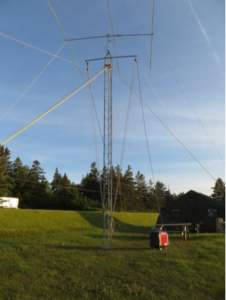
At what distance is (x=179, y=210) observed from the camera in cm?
2019

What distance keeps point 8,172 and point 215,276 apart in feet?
176

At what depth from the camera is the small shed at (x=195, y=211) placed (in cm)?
1883

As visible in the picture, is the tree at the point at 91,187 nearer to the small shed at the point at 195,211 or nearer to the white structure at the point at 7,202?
the white structure at the point at 7,202

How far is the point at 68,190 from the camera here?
53781 mm

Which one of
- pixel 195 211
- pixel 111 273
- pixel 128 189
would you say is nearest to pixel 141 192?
pixel 128 189

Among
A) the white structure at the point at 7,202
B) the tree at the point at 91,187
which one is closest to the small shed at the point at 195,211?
the white structure at the point at 7,202

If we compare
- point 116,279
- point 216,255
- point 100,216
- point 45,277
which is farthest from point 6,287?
point 100,216

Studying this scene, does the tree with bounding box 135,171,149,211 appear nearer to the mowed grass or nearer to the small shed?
the small shed

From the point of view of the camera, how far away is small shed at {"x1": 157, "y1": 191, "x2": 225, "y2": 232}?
61.8ft

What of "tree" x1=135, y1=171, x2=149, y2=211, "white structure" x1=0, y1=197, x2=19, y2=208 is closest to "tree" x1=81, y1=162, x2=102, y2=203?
"tree" x1=135, y1=171, x2=149, y2=211

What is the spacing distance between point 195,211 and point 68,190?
125ft

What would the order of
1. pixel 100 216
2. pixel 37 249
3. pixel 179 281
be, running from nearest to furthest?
pixel 179 281, pixel 37 249, pixel 100 216

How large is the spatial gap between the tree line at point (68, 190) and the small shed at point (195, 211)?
26768 mm

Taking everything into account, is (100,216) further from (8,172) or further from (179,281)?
(8,172)
